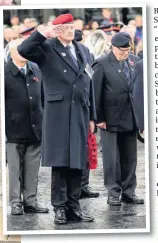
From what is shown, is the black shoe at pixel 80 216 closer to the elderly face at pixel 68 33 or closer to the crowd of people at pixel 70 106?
the crowd of people at pixel 70 106

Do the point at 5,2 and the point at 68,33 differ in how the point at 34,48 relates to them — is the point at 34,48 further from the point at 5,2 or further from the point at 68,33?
the point at 5,2

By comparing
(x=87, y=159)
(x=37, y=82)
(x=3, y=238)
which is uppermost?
(x=37, y=82)

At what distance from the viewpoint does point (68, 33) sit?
10.1 metres

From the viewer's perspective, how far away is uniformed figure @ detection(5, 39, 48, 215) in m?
10.3

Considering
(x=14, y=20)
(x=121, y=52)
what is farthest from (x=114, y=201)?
(x=14, y=20)

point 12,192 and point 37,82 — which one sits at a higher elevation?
point 37,82

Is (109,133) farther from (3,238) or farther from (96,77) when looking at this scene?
(3,238)

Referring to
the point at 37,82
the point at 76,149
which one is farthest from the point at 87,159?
the point at 37,82

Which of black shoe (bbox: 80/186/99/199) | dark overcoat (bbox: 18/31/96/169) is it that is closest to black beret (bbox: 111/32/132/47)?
dark overcoat (bbox: 18/31/96/169)

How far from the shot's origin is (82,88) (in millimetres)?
10195

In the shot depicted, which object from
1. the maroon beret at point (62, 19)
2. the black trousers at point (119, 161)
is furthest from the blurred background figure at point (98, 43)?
the black trousers at point (119, 161)

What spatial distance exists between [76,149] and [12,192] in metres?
0.72

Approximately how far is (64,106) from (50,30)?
66 centimetres

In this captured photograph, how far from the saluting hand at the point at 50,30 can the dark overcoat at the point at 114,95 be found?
578 millimetres
